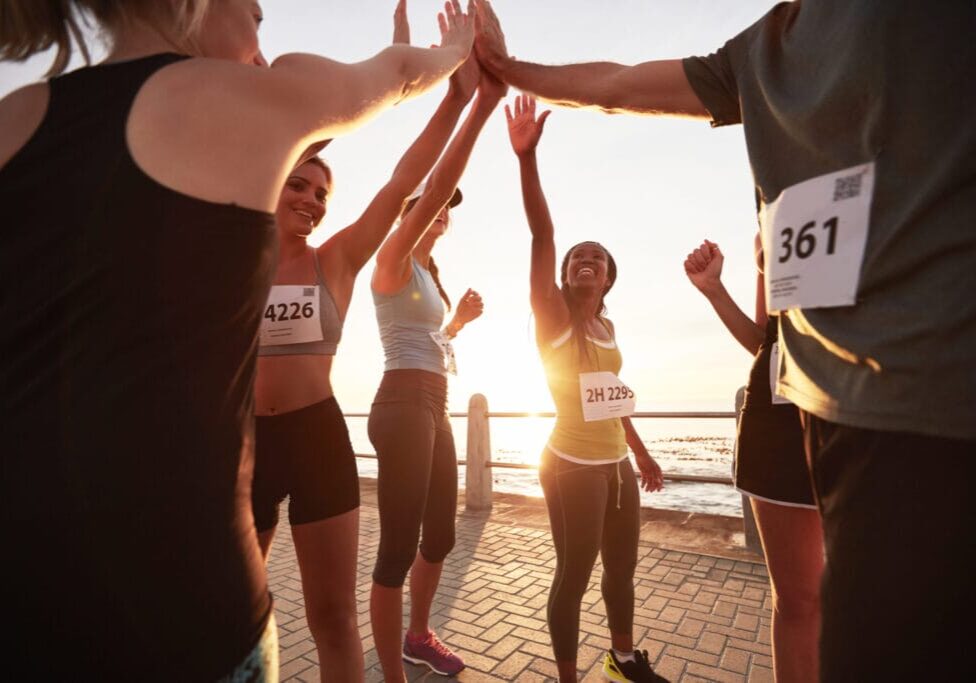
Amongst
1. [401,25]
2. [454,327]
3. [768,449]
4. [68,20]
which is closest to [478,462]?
[454,327]

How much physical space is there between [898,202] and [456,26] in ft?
6.15

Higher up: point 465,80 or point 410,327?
point 465,80

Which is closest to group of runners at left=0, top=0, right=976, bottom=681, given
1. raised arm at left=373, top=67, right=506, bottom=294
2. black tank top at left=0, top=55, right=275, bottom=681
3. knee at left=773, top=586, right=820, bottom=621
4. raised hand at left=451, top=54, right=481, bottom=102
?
black tank top at left=0, top=55, right=275, bottom=681

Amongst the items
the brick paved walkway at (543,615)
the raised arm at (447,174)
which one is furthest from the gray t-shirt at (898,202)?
the brick paved walkway at (543,615)

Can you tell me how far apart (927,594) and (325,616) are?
177 centimetres

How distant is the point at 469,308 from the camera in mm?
4445

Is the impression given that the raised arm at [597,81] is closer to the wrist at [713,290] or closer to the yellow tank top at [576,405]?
the wrist at [713,290]

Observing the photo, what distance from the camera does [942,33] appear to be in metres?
0.92

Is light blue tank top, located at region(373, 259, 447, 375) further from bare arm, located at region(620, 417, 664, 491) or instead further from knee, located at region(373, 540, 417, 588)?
bare arm, located at region(620, 417, 664, 491)

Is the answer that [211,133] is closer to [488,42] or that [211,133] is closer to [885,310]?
[885,310]

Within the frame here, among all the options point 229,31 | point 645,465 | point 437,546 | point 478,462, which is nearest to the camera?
point 229,31

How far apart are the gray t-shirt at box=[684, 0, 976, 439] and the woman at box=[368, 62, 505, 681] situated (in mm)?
1625

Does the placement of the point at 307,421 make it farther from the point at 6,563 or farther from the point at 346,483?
the point at 6,563

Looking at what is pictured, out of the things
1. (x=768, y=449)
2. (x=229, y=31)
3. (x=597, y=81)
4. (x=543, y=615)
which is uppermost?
(x=597, y=81)
